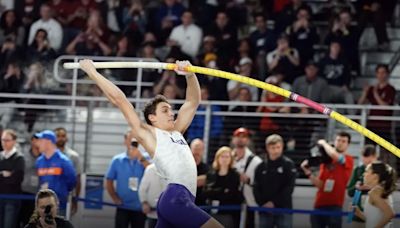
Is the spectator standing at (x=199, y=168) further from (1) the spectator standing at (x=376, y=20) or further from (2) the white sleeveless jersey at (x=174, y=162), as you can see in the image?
(1) the spectator standing at (x=376, y=20)

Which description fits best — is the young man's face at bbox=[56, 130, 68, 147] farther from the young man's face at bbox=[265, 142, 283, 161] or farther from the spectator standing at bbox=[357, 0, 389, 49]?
the spectator standing at bbox=[357, 0, 389, 49]

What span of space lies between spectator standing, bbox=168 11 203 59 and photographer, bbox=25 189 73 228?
6461mm

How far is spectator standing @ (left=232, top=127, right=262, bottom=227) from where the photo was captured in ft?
52.7

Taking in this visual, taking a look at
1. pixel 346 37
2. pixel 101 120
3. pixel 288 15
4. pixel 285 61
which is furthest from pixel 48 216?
pixel 288 15

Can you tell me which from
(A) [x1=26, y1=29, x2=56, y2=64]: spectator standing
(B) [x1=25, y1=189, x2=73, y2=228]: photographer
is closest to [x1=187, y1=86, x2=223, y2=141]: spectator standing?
(A) [x1=26, y1=29, x2=56, y2=64]: spectator standing

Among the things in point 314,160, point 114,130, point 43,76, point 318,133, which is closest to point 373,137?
point 314,160

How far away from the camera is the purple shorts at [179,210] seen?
11703 mm

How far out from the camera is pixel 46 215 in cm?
1341

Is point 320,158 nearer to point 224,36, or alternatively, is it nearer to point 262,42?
point 262,42

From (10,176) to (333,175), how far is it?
387 centimetres

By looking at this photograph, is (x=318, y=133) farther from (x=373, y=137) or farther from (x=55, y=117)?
(x=373, y=137)

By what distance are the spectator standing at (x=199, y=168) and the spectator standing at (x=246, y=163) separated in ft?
1.45

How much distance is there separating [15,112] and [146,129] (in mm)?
6461

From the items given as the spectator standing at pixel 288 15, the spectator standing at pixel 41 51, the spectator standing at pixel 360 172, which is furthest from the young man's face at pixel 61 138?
the spectator standing at pixel 288 15
